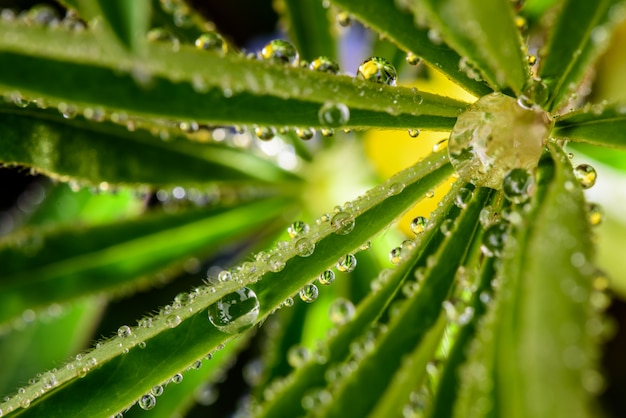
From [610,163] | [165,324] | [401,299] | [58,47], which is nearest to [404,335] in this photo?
[401,299]

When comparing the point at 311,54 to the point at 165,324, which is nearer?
the point at 165,324

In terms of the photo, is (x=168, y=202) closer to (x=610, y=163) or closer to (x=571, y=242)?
(x=610, y=163)

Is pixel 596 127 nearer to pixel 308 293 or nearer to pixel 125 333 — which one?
pixel 308 293

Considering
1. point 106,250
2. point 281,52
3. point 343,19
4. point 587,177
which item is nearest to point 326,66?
point 281,52

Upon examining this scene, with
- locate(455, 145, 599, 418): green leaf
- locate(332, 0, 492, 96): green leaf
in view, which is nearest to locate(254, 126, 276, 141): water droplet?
locate(332, 0, 492, 96): green leaf

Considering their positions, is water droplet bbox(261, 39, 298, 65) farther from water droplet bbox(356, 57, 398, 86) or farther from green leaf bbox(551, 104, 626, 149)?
green leaf bbox(551, 104, 626, 149)

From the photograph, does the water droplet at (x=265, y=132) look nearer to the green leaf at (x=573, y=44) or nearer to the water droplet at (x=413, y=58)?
the water droplet at (x=413, y=58)

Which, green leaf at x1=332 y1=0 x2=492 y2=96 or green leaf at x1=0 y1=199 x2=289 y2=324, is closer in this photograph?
green leaf at x1=332 y1=0 x2=492 y2=96

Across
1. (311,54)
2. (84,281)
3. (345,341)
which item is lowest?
(84,281)

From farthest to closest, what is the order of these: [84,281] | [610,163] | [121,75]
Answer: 1. [84,281]
2. [610,163]
3. [121,75]
